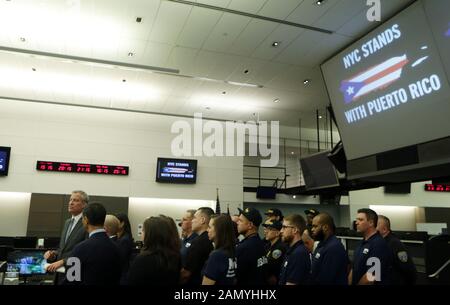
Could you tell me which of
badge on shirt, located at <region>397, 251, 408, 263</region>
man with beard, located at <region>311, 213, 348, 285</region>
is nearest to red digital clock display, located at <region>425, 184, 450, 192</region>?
badge on shirt, located at <region>397, 251, 408, 263</region>

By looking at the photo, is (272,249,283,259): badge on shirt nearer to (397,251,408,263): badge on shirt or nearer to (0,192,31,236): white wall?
(397,251,408,263): badge on shirt

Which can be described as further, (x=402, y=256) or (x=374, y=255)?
(x=402, y=256)

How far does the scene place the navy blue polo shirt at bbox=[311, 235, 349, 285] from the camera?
282 cm

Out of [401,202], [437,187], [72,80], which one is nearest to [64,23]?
[72,80]

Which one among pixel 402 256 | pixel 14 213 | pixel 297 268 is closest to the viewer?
pixel 297 268

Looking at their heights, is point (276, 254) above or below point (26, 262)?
above

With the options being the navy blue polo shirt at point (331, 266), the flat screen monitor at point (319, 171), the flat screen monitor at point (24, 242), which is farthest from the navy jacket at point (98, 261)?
the flat screen monitor at point (319, 171)

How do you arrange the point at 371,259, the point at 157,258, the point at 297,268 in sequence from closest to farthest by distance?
the point at 157,258, the point at 297,268, the point at 371,259

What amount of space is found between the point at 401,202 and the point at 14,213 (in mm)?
10602

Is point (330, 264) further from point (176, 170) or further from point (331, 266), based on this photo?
point (176, 170)

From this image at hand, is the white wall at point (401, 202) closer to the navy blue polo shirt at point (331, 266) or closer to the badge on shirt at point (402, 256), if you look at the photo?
the badge on shirt at point (402, 256)

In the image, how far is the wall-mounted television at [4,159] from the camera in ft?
26.9

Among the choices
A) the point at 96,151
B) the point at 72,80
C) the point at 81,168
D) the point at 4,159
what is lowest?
the point at 81,168

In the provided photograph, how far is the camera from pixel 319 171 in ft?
24.9
